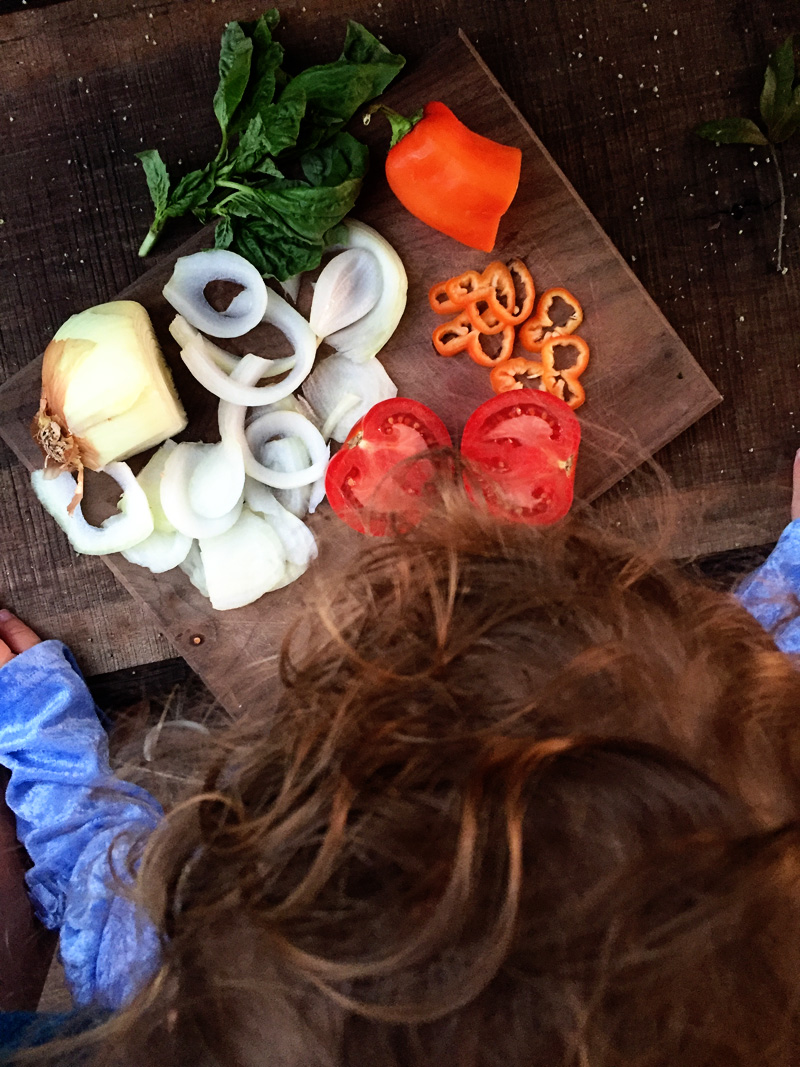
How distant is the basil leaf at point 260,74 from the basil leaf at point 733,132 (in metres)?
0.47

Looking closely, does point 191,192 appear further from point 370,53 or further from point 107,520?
point 107,520

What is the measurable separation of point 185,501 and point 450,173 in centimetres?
45

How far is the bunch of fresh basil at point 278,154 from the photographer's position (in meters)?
0.85

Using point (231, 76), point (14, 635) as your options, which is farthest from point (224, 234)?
point (14, 635)

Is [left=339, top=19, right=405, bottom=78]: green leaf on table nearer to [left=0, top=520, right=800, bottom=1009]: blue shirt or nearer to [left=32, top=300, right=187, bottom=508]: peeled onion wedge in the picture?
[left=32, top=300, right=187, bottom=508]: peeled onion wedge

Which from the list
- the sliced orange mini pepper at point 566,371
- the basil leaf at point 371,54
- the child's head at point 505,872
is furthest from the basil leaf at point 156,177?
the child's head at point 505,872

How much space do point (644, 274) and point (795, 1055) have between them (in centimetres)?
77

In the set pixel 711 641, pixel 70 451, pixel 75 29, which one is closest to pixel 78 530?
pixel 70 451

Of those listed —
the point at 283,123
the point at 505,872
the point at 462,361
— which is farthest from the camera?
the point at 462,361

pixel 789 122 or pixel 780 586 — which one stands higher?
pixel 789 122

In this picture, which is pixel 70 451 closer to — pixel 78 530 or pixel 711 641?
pixel 78 530

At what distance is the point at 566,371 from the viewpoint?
925 mm

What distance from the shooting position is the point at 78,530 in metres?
0.92

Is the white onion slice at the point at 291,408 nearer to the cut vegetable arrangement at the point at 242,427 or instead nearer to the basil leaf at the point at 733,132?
the cut vegetable arrangement at the point at 242,427
